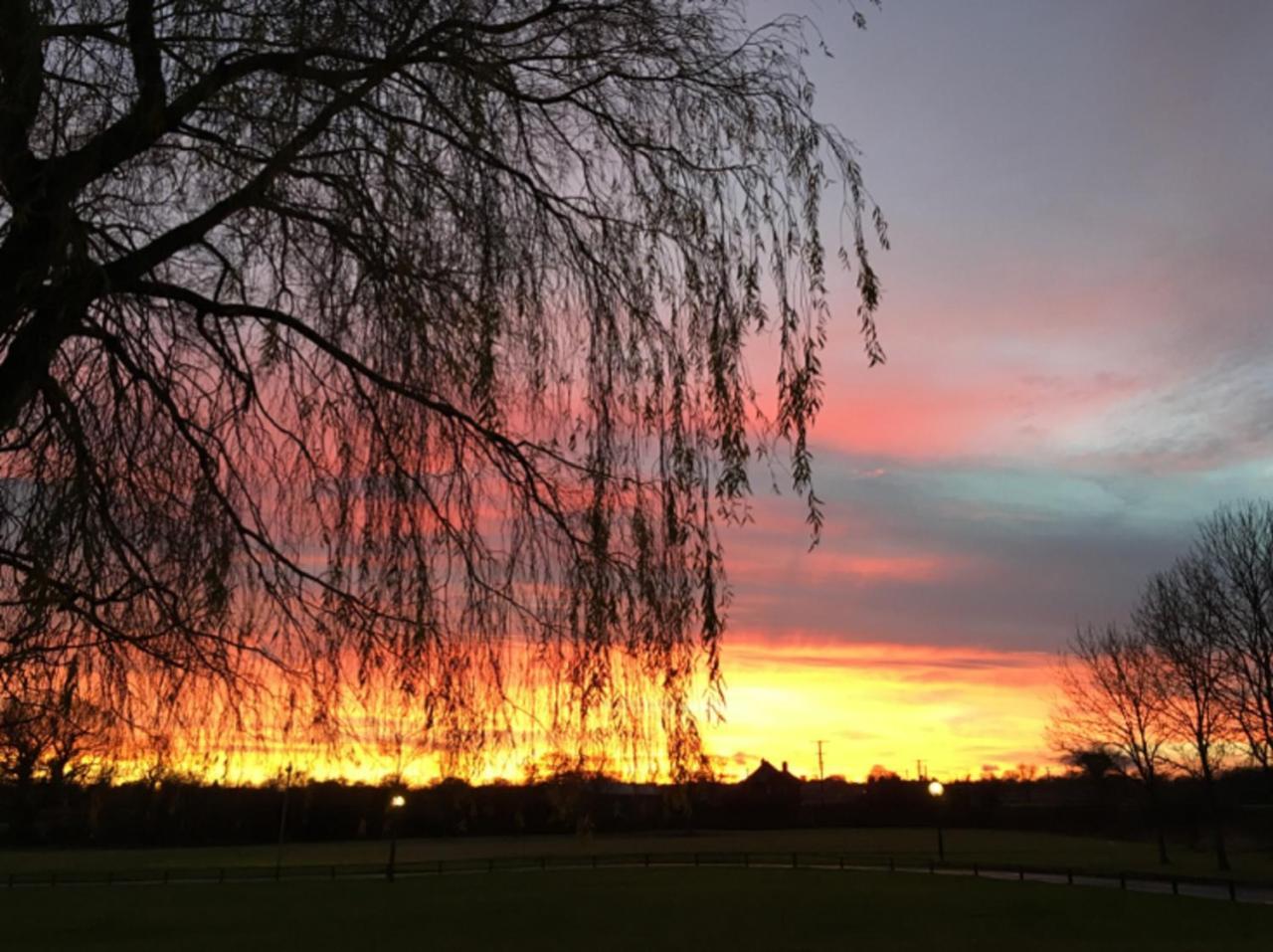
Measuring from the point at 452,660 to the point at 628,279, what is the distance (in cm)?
195

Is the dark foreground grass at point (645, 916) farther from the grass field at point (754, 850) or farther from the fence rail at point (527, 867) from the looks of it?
the grass field at point (754, 850)

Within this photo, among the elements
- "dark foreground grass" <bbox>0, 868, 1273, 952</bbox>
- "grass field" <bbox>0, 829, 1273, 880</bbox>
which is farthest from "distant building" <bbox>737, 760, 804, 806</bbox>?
"dark foreground grass" <bbox>0, 868, 1273, 952</bbox>

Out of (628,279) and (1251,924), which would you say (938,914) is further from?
(628,279)

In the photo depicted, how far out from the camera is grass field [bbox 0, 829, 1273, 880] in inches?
2296

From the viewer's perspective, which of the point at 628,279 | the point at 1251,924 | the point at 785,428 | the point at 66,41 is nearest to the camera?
the point at 785,428

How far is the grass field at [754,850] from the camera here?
58.3 metres

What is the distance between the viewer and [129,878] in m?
59.5

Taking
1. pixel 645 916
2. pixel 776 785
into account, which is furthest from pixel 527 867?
pixel 776 785

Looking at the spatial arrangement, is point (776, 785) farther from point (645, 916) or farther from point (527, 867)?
point (645, 916)

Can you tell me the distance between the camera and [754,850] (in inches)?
2933

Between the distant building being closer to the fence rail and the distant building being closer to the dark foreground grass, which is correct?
the fence rail

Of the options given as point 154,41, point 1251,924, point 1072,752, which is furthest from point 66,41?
point 1072,752

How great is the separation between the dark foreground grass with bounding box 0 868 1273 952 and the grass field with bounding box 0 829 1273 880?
11903mm

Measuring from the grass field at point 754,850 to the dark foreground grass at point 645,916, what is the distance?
11903mm
